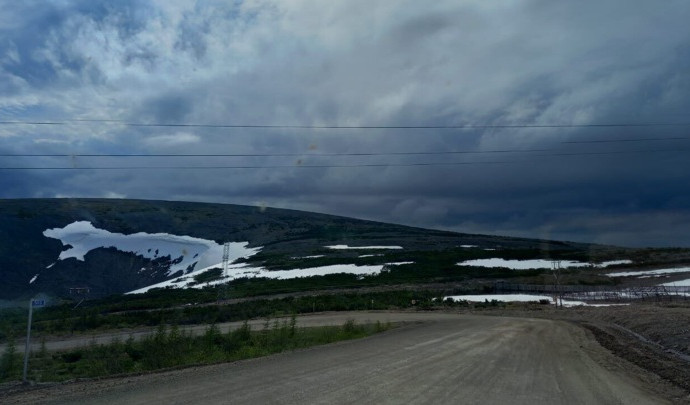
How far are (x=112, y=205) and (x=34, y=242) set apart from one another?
45.7 m

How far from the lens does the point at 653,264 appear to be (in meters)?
93.4

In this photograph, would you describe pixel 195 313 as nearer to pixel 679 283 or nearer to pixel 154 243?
pixel 679 283

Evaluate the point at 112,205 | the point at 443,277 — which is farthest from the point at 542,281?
the point at 112,205

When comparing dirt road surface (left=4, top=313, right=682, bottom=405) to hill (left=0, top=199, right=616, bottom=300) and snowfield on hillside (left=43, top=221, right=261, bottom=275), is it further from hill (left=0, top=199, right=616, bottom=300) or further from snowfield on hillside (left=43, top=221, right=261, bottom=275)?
snowfield on hillside (left=43, top=221, right=261, bottom=275)

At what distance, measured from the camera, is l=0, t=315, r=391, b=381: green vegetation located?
18.2 meters

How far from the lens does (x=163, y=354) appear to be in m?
18.8

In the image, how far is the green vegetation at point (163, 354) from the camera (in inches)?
716

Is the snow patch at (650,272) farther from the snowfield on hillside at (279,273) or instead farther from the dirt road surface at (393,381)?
the dirt road surface at (393,381)

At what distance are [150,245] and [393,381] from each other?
122 m

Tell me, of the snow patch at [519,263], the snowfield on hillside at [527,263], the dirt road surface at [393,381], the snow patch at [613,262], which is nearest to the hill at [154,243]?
the snow patch at [519,263]

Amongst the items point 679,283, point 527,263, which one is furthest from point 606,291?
point 527,263

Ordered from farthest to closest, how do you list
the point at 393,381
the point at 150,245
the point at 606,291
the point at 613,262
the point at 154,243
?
the point at 154,243 → the point at 150,245 → the point at 613,262 → the point at 606,291 → the point at 393,381

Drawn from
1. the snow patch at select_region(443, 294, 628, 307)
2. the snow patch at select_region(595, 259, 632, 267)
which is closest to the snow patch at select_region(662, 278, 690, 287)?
the snow patch at select_region(443, 294, 628, 307)

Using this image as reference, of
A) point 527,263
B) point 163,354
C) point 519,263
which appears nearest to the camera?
point 163,354
